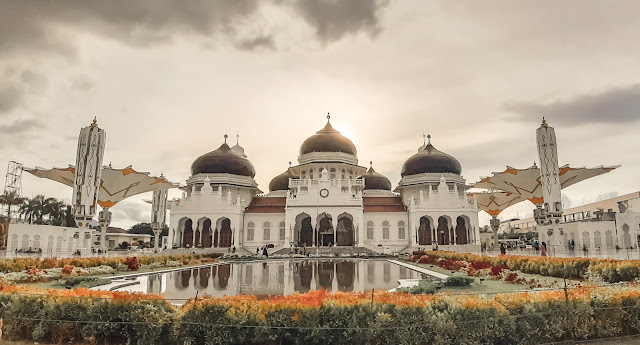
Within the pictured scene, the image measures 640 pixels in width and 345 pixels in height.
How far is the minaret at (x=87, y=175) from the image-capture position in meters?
31.0

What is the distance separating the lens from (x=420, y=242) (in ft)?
132

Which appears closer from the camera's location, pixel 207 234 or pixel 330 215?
pixel 330 215

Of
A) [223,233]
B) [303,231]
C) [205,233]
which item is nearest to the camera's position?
[223,233]

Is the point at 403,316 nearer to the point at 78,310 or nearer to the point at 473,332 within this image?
the point at 473,332

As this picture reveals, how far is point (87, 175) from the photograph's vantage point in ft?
103

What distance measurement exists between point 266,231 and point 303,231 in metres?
3.98

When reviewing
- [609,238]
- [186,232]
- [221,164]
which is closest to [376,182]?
[221,164]

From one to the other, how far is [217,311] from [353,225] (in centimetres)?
3440

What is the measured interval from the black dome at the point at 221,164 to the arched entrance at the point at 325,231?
12109mm

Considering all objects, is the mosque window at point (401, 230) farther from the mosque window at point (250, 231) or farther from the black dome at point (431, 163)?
the mosque window at point (250, 231)

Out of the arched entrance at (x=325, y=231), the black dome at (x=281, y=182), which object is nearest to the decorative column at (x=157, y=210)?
the black dome at (x=281, y=182)

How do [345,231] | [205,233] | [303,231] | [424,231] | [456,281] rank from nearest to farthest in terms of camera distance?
[456,281], [424,231], [345,231], [303,231], [205,233]

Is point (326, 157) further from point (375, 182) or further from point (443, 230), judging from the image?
point (443, 230)

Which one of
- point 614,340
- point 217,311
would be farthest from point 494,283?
point 217,311
